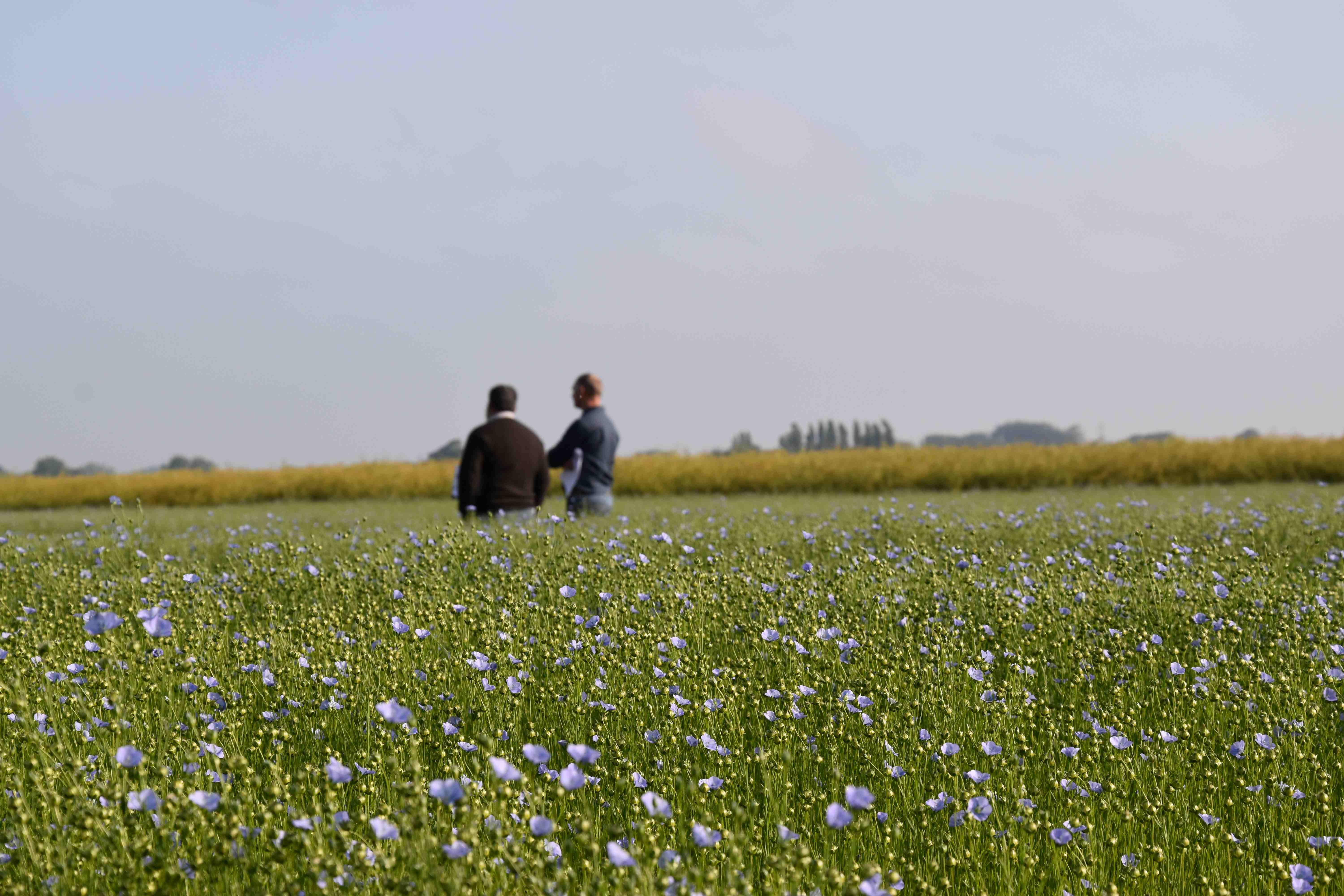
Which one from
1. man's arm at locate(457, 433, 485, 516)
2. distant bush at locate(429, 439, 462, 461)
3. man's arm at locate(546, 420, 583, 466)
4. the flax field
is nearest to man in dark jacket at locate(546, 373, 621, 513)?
man's arm at locate(546, 420, 583, 466)

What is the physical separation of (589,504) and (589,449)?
1.98 feet

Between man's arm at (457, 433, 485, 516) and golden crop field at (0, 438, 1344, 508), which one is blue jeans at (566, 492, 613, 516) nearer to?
man's arm at (457, 433, 485, 516)

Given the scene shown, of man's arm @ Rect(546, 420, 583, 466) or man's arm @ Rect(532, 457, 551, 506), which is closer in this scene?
man's arm @ Rect(532, 457, 551, 506)

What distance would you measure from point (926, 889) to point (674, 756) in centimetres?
104

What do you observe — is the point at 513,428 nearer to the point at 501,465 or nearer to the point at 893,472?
the point at 501,465

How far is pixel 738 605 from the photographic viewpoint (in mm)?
5273

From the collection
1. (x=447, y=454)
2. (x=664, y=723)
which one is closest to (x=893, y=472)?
(x=447, y=454)

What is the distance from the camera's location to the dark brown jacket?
8.68 m

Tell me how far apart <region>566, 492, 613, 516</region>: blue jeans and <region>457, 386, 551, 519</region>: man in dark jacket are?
0.92m

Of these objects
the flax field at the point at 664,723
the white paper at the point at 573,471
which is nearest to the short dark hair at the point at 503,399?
the white paper at the point at 573,471

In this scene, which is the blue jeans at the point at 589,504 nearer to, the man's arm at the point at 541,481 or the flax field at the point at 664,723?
the man's arm at the point at 541,481

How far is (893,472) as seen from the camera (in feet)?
A: 85.4

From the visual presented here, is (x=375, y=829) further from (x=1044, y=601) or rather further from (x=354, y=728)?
(x=1044, y=601)

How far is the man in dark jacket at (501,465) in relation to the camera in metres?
8.68
